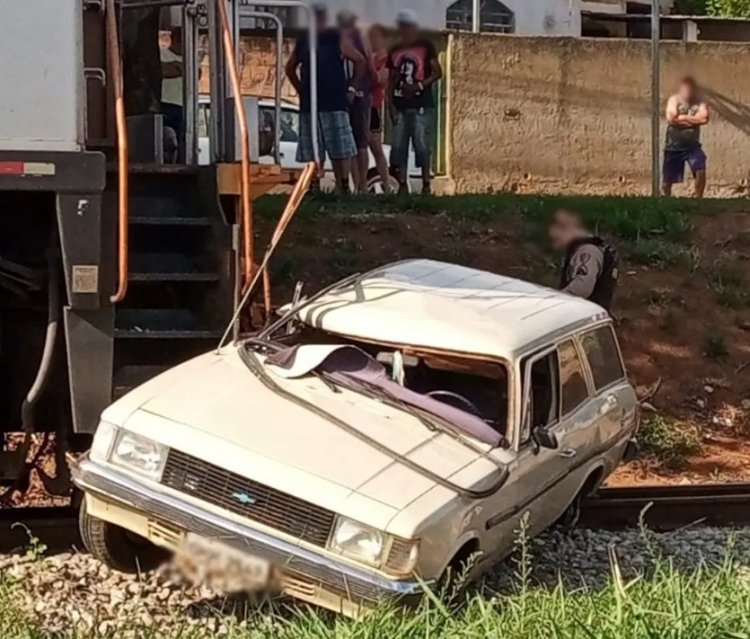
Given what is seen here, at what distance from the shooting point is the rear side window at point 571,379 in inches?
282

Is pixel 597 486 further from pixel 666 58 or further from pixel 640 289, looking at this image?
pixel 666 58

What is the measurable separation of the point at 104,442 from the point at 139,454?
0.20 metres

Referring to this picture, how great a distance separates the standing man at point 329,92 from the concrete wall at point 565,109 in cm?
569

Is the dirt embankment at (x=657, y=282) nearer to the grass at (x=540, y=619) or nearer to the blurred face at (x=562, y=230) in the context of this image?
the blurred face at (x=562, y=230)

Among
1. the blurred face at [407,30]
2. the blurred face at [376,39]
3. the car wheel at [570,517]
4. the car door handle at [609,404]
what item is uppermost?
the blurred face at [407,30]

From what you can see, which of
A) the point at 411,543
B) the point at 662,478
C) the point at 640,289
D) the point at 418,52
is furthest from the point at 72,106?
the point at 640,289

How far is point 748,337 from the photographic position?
12.5m

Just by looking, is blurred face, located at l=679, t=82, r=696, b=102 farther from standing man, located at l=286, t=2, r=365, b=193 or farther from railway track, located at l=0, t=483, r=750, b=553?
railway track, located at l=0, t=483, r=750, b=553

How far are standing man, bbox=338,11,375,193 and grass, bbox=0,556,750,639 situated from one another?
534cm

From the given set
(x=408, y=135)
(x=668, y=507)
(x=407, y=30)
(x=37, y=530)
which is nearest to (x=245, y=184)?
(x=37, y=530)

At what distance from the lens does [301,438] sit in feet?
19.7

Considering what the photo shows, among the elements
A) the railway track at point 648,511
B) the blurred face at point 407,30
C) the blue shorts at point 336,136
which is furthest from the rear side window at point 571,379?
the blue shorts at point 336,136

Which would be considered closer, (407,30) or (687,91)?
(407,30)

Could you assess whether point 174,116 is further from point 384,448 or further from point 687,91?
point 687,91
